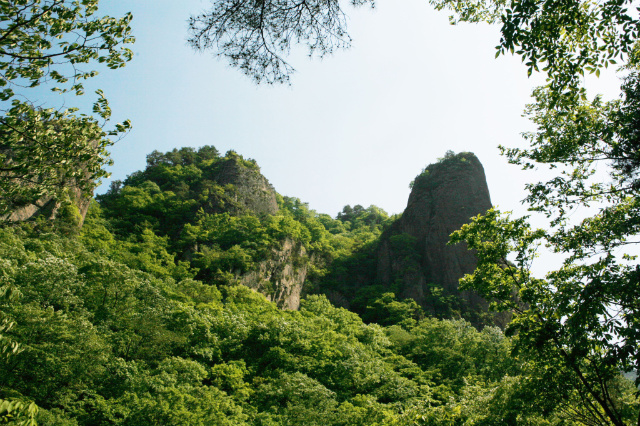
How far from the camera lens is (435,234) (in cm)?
4600

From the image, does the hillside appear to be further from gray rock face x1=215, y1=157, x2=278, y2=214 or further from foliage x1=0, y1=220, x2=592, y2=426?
gray rock face x1=215, y1=157, x2=278, y2=214

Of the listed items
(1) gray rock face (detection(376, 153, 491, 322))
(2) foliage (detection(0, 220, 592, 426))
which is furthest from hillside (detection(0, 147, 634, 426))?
(1) gray rock face (detection(376, 153, 491, 322))

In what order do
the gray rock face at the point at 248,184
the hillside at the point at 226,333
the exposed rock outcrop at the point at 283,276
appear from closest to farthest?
the hillside at the point at 226,333
the exposed rock outcrop at the point at 283,276
the gray rock face at the point at 248,184

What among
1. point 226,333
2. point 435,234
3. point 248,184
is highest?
point 248,184

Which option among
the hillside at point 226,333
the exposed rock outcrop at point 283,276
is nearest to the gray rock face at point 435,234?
the hillside at point 226,333

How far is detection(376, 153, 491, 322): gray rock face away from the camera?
41812 millimetres

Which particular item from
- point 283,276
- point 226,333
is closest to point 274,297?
point 283,276

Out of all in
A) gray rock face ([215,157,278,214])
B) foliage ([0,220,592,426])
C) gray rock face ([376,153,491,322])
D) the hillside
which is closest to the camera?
the hillside

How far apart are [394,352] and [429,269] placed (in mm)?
19181

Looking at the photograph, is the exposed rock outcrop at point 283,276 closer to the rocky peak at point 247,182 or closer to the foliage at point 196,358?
the foliage at point 196,358

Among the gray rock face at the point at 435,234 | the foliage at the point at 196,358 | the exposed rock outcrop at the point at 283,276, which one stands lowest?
the foliage at the point at 196,358

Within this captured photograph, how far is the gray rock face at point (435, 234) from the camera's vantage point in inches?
1646

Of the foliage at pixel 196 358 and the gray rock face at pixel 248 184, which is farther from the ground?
the gray rock face at pixel 248 184

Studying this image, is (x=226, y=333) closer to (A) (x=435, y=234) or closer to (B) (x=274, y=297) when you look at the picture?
(B) (x=274, y=297)
